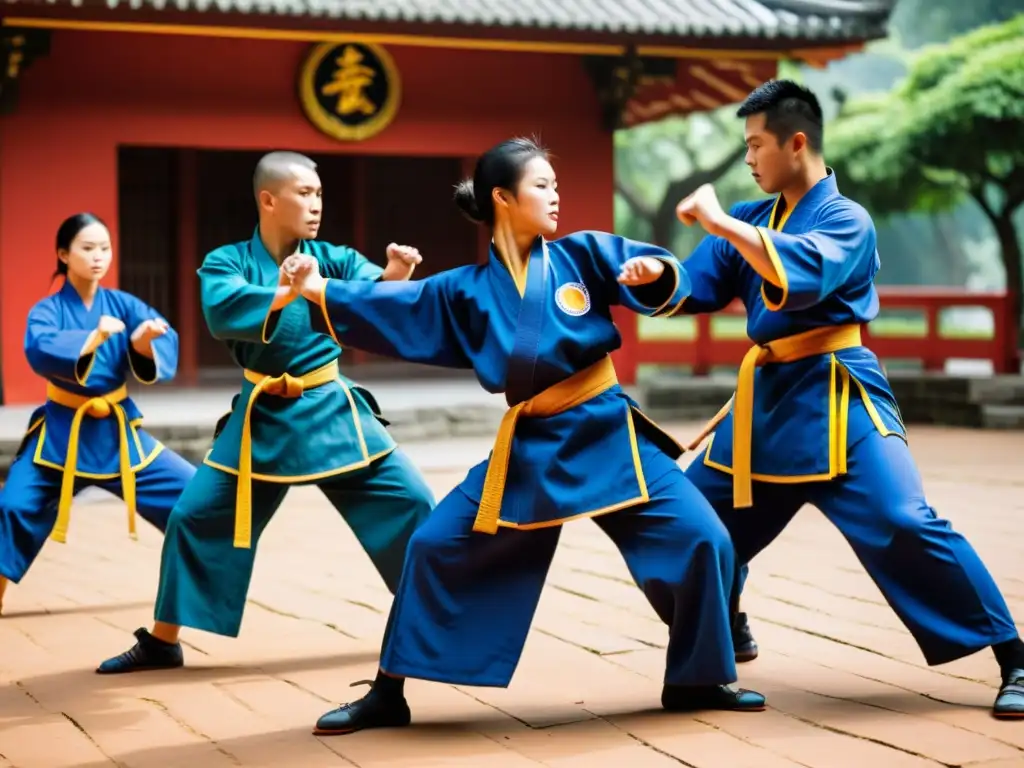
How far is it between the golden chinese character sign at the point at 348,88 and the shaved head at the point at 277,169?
742 centimetres

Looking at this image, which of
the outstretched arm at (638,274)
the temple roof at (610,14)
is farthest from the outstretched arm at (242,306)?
the temple roof at (610,14)

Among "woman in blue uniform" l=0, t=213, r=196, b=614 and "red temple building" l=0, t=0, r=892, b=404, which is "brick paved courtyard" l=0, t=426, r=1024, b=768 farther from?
"red temple building" l=0, t=0, r=892, b=404

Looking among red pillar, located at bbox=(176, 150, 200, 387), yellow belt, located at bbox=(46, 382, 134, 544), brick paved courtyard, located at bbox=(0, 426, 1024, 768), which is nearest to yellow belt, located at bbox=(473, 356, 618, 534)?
brick paved courtyard, located at bbox=(0, 426, 1024, 768)

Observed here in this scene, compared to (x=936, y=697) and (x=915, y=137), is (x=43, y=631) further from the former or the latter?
(x=915, y=137)

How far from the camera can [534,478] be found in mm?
3795

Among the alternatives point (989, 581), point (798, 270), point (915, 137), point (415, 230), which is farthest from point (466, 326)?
point (915, 137)

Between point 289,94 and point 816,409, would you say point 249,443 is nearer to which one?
point 816,409

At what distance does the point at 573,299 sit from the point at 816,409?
0.74 meters

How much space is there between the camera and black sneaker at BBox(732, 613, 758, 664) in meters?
4.48

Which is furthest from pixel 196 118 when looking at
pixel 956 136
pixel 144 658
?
pixel 144 658

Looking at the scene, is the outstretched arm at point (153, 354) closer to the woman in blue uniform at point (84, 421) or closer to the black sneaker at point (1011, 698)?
the woman in blue uniform at point (84, 421)

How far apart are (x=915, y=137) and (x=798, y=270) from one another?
11.2 metres

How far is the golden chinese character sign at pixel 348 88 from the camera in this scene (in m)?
11.8

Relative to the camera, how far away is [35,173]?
11.2m
